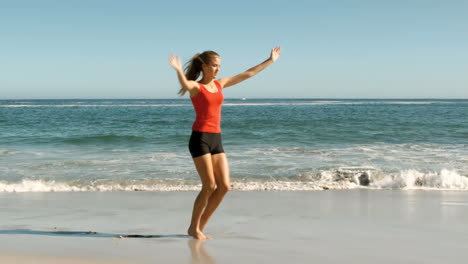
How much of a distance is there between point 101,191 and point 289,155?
6.34 metres

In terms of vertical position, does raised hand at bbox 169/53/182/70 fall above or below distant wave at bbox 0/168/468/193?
above

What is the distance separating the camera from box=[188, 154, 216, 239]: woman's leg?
424cm

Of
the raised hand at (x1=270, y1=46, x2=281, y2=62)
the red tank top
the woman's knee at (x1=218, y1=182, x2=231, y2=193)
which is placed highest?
the raised hand at (x1=270, y1=46, x2=281, y2=62)

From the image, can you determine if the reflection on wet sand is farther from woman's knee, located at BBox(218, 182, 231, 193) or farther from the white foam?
the white foam

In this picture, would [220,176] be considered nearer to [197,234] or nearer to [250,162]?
[197,234]

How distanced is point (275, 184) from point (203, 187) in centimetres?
428

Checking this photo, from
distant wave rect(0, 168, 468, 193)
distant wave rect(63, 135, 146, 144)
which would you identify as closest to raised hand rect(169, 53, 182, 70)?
distant wave rect(0, 168, 468, 193)

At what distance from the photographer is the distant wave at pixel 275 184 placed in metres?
8.17

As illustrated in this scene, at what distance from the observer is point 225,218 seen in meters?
5.70

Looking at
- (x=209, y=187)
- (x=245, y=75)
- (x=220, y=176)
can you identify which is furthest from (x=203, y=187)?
(x=245, y=75)

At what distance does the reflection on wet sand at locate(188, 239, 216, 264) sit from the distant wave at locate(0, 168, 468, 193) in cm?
368

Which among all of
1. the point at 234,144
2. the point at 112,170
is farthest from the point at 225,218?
the point at 234,144

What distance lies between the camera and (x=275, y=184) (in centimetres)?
851

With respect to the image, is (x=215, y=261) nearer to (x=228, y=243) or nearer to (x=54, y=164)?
(x=228, y=243)
